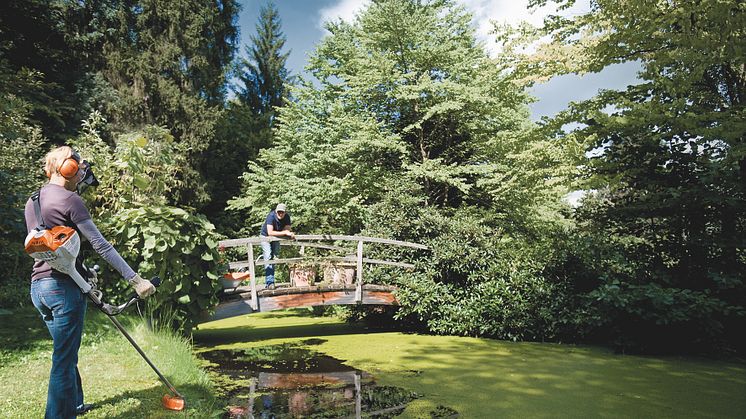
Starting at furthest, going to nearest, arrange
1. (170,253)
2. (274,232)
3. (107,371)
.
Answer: (274,232)
(170,253)
(107,371)

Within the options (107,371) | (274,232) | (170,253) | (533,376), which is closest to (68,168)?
(107,371)

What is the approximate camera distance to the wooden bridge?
648 centimetres

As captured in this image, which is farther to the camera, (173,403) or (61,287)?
(173,403)

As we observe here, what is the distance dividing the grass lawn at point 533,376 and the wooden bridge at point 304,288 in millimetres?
588

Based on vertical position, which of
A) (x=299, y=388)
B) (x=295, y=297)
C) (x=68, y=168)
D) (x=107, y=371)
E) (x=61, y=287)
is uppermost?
(x=68, y=168)

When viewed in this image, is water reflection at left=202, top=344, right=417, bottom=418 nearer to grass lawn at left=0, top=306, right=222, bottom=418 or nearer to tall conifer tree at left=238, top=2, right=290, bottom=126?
grass lawn at left=0, top=306, right=222, bottom=418

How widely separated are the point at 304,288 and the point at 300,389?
Answer: 3029 millimetres

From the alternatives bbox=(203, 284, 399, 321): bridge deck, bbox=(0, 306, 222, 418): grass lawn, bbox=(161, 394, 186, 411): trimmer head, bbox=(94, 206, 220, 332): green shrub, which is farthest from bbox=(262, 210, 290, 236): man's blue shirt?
bbox=(161, 394, 186, 411): trimmer head

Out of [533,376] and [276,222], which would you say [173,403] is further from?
[276,222]

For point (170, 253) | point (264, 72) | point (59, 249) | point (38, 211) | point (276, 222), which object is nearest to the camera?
point (59, 249)

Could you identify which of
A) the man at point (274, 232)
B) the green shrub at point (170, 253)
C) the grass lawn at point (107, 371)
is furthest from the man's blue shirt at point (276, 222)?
the grass lawn at point (107, 371)

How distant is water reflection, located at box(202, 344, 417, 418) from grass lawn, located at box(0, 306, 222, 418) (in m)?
0.41

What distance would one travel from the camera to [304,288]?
7078 millimetres

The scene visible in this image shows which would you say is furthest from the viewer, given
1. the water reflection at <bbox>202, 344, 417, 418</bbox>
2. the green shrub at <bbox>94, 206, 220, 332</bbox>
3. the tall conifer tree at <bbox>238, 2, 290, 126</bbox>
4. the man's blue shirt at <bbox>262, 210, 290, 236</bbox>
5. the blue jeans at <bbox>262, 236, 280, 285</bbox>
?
the tall conifer tree at <bbox>238, 2, 290, 126</bbox>
